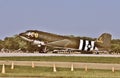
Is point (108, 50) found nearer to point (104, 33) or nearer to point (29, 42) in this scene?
point (104, 33)

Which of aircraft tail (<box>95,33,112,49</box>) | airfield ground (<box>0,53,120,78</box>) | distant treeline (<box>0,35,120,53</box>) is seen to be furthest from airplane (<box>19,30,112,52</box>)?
airfield ground (<box>0,53,120,78</box>)

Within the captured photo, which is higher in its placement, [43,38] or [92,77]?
[43,38]

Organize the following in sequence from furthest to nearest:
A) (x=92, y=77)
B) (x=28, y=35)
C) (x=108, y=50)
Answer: (x=108, y=50) < (x=28, y=35) < (x=92, y=77)

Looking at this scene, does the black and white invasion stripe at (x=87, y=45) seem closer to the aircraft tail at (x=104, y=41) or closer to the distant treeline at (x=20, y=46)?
the aircraft tail at (x=104, y=41)

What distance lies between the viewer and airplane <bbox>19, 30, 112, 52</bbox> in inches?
4643

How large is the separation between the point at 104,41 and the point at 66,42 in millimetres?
10415

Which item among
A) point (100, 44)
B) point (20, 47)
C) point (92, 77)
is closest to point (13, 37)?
point (20, 47)

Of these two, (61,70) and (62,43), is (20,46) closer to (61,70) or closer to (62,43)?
(62,43)

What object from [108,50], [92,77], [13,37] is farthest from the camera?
[13,37]

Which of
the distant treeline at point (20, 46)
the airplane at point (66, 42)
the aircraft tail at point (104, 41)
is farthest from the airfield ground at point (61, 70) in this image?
the distant treeline at point (20, 46)

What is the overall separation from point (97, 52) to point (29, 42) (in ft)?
60.1

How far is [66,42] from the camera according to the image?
124 meters

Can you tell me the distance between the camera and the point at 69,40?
12538 centimetres

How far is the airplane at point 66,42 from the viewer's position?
117938mm
